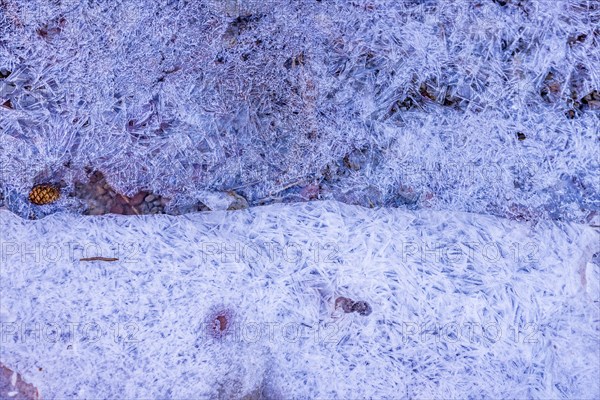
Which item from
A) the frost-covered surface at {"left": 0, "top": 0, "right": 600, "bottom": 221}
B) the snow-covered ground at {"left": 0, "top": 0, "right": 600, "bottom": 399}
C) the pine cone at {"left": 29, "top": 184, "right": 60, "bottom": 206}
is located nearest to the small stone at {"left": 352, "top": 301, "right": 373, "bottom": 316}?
the snow-covered ground at {"left": 0, "top": 0, "right": 600, "bottom": 399}

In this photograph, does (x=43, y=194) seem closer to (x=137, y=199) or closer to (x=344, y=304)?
(x=137, y=199)

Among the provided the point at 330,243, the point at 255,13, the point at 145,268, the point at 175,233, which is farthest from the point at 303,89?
the point at 145,268

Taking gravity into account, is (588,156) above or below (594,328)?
above

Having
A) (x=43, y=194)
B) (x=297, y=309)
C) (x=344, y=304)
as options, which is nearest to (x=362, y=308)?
(x=344, y=304)

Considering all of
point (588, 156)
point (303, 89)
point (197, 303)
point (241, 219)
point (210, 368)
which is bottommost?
point (210, 368)

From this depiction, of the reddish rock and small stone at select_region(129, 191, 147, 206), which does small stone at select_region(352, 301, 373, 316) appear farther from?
the reddish rock

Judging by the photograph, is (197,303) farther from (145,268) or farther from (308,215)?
(308,215)

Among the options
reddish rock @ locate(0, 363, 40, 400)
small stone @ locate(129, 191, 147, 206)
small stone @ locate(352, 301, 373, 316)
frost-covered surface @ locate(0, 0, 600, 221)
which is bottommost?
reddish rock @ locate(0, 363, 40, 400)
